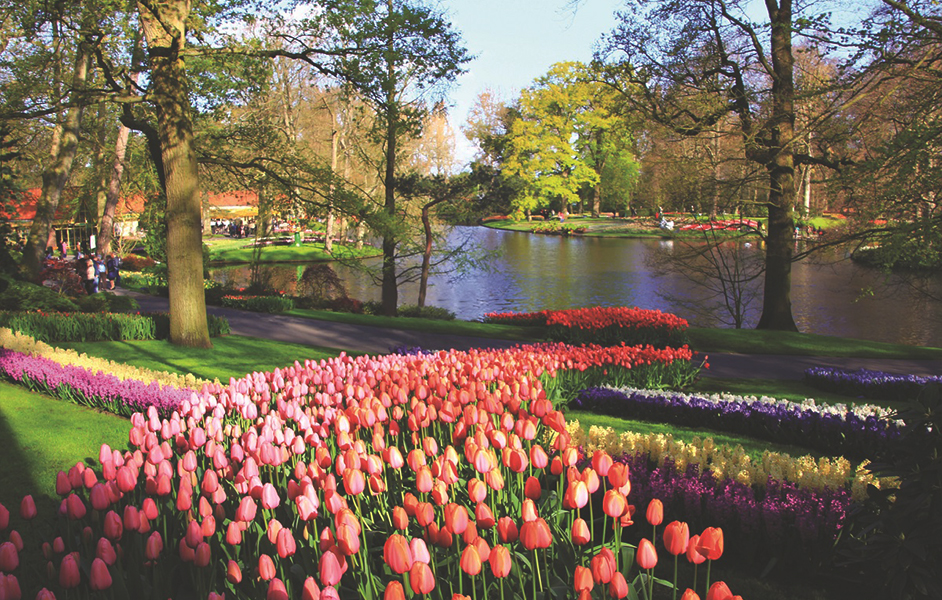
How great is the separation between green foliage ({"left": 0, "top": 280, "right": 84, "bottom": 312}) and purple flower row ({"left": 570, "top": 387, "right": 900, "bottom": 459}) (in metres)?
11.2

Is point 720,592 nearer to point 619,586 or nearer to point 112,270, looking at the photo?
point 619,586

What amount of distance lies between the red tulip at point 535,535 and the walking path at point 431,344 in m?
10.3

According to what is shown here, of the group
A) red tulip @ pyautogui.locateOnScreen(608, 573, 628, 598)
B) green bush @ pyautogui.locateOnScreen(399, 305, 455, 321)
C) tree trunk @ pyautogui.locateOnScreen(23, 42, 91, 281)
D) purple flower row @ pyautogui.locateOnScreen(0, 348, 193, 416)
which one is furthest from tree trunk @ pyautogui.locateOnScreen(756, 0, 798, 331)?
tree trunk @ pyautogui.locateOnScreen(23, 42, 91, 281)

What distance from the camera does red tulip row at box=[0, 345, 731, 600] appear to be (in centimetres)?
243

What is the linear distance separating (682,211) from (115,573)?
1869 centimetres

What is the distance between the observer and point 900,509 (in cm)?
306

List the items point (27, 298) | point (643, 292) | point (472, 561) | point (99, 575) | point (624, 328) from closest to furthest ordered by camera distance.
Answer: point (472, 561), point (99, 575), point (27, 298), point (624, 328), point (643, 292)

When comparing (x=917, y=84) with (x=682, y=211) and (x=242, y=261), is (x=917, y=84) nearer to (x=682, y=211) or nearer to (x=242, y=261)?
(x=682, y=211)

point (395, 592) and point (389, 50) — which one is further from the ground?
point (389, 50)

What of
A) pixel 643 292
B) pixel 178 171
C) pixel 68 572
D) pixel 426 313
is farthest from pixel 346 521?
pixel 643 292

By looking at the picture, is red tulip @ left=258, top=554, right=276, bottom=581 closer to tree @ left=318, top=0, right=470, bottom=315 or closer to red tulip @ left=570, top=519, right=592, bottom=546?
red tulip @ left=570, top=519, right=592, bottom=546

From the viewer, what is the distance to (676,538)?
7.75 feet

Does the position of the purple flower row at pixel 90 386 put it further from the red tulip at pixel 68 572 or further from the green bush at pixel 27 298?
the green bush at pixel 27 298

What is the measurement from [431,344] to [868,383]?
27.8 ft
